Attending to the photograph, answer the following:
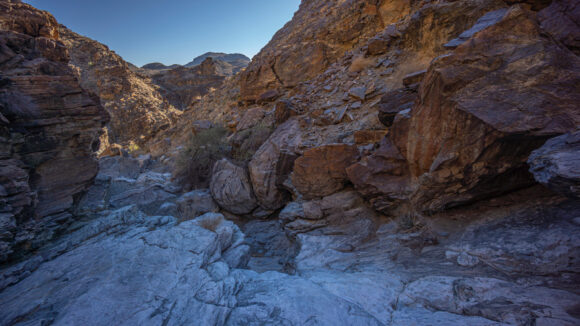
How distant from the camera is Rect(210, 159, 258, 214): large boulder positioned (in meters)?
6.48

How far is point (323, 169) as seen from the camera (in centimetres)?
481

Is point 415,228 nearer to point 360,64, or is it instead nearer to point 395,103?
point 395,103

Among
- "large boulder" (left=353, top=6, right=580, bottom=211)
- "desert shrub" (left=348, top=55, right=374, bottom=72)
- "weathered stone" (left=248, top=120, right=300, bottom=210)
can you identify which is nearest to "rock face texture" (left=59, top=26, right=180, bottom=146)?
"weathered stone" (left=248, top=120, right=300, bottom=210)

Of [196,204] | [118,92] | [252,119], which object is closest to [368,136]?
[252,119]

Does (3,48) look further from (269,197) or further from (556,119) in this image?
(556,119)

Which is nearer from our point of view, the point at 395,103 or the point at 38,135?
the point at 38,135

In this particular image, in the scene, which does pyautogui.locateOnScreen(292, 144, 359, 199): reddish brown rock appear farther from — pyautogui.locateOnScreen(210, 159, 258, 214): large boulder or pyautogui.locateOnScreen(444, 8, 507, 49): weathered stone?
pyautogui.locateOnScreen(444, 8, 507, 49): weathered stone

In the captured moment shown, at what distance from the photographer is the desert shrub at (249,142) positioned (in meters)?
7.20

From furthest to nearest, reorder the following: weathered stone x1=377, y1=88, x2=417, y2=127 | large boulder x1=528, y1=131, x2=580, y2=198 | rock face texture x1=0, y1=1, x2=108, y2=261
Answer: weathered stone x1=377, y1=88, x2=417, y2=127 → rock face texture x1=0, y1=1, x2=108, y2=261 → large boulder x1=528, y1=131, x2=580, y2=198

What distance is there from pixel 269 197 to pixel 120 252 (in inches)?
140

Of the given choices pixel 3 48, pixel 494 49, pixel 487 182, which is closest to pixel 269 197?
pixel 487 182

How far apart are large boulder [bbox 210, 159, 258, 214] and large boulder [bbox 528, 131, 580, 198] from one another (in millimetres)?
5749

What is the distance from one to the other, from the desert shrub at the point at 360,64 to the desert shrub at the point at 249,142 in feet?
11.1

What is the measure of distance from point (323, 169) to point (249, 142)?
3.59 meters
